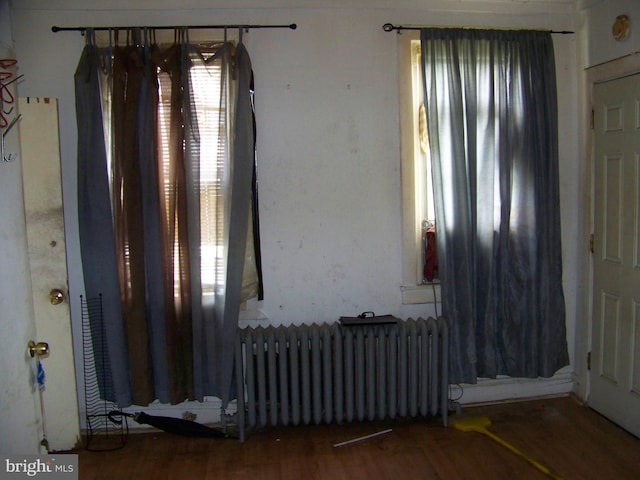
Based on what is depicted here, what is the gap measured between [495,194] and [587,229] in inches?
26.8

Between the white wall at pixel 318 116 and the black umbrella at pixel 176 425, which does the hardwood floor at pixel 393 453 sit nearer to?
the black umbrella at pixel 176 425

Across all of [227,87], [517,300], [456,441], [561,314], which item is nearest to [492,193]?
[517,300]

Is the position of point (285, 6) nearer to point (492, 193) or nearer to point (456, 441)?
point (492, 193)

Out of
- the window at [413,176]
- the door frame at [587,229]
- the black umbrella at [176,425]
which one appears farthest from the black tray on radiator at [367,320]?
the door frame at [587,229]

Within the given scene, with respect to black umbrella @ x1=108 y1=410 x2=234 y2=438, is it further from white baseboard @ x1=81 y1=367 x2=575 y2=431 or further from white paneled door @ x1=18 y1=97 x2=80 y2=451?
white paneled door @ x1=18 y1=97 x2=80 y2=451

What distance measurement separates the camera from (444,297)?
10.6 ft

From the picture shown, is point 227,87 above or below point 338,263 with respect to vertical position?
above

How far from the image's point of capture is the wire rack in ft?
10.2

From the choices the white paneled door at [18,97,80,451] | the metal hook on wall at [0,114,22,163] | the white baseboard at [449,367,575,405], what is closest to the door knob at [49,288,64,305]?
the white paneled door at [18,97,80,451]

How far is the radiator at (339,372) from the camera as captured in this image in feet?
10.1

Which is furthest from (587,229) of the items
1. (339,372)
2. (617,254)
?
(339,372)

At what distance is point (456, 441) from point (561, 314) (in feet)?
3.41

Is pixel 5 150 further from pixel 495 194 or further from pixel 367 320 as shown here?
pixel 495 194

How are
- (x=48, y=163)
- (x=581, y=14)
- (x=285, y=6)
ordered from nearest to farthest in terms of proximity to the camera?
(x=48, y=163) → (x=285, y=6) → (x=581, y=14)
